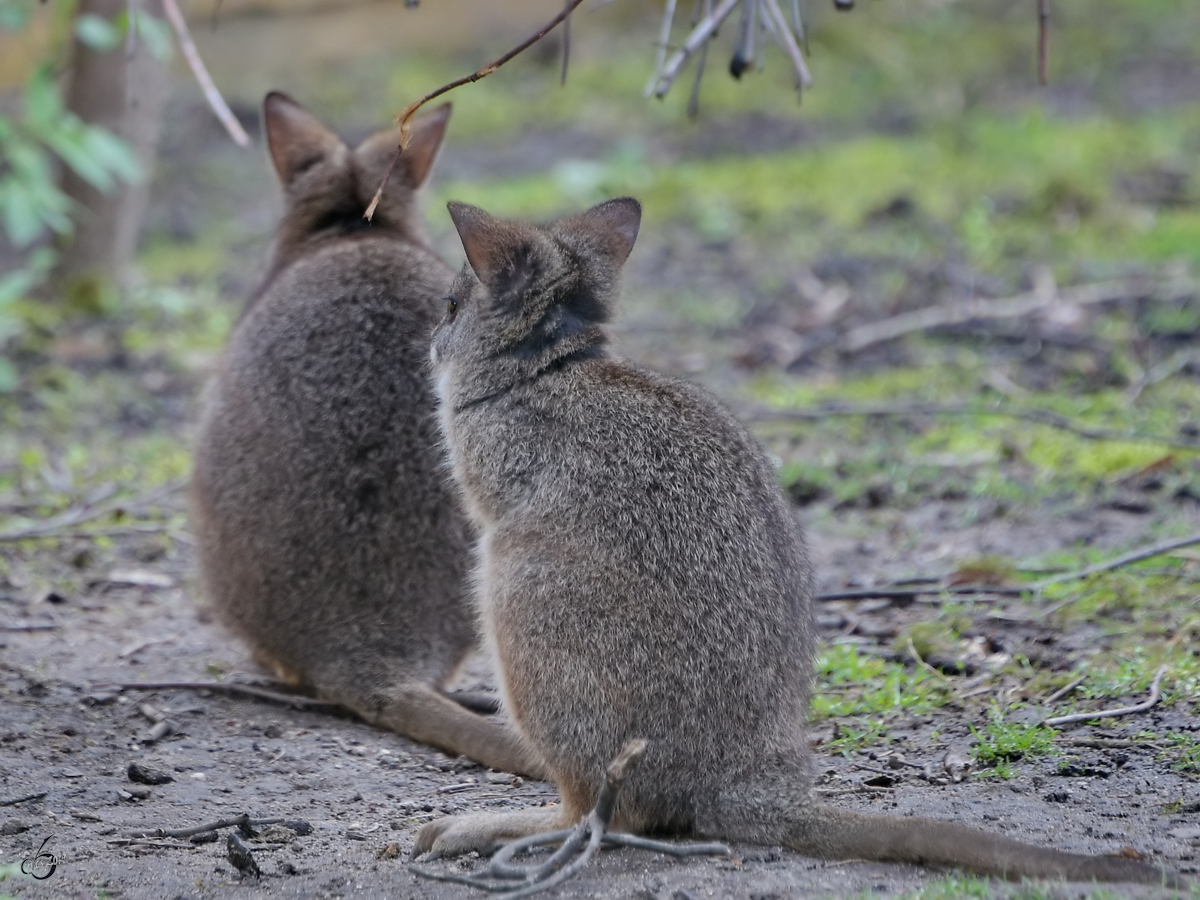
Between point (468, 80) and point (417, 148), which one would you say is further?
point (417, 148)

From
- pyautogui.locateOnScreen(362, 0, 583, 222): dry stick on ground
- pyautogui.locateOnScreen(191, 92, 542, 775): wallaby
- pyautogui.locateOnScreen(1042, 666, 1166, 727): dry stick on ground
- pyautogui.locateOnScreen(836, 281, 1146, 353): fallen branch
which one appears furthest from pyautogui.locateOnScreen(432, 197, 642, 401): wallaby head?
pyautogui.locateOnScreen(836, 281, 1146, 353): fallen branch

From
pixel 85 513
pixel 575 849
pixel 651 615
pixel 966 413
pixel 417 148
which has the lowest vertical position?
pixel 575 849

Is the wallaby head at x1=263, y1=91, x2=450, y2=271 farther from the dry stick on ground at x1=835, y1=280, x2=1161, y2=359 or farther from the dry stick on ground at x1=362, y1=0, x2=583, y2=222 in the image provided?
the dry stick on ground at x1=835, y1=280, x2=1161, y2=359

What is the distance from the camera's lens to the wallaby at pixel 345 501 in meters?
4.57

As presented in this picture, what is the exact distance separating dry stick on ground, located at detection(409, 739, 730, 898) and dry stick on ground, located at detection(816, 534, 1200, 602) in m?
1.66

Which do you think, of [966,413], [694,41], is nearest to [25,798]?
[694,41]

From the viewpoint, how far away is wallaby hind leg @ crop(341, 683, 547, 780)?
4137 millimetres

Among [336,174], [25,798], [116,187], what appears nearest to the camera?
[25,798]

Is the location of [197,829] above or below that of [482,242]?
below

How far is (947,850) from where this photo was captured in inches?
120

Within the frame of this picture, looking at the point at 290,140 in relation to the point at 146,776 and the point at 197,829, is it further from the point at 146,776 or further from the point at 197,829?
the point at 197,829

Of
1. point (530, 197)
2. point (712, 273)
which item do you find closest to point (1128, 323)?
point (712, 273)
